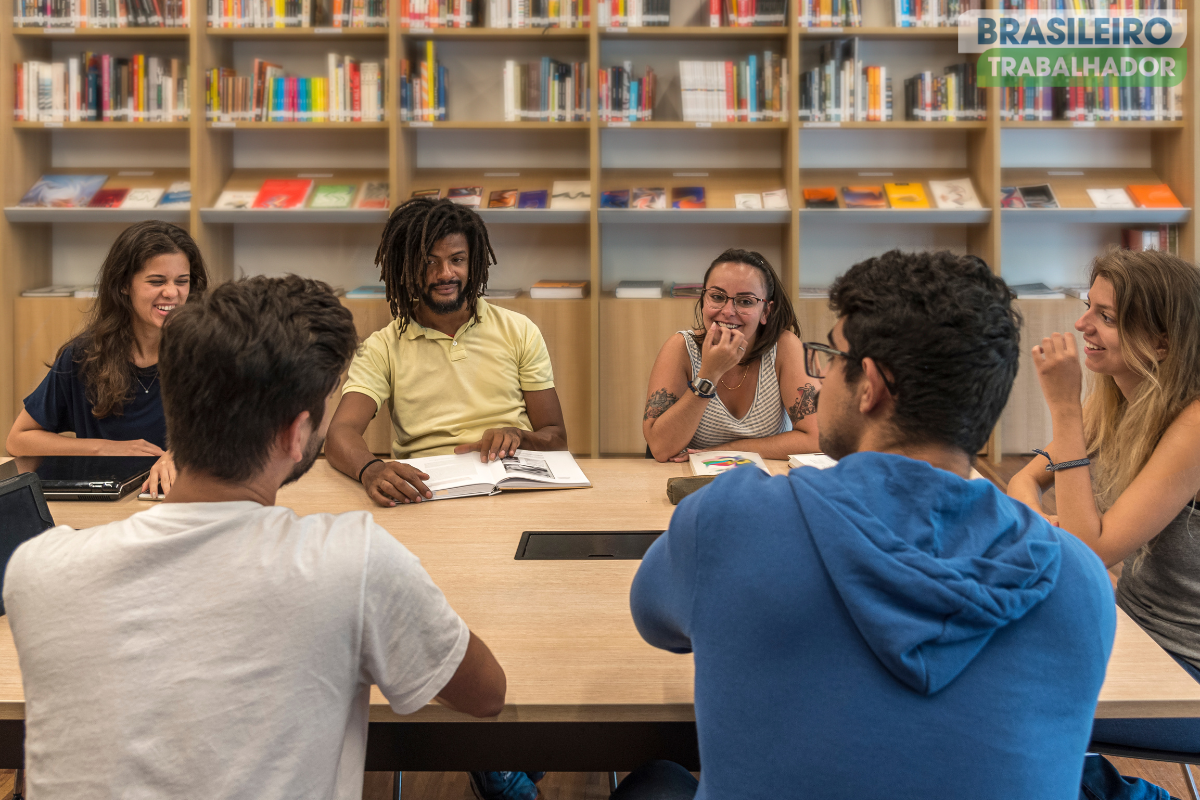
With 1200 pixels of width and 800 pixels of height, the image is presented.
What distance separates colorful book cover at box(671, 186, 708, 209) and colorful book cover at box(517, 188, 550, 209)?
560 mm

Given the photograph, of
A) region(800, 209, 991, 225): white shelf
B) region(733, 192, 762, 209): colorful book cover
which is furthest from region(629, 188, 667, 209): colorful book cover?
region(800, 209, 991, 225): white shelf

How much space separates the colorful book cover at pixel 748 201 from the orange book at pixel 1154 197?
161 cm

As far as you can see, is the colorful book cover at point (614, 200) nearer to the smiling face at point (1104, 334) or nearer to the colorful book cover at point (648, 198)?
the colorful book cover at point (648, 198)

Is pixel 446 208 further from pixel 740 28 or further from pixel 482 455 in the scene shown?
pixel 740 28

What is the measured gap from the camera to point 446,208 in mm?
2463

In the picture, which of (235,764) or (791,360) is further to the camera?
(791,360)

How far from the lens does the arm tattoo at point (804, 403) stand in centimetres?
233

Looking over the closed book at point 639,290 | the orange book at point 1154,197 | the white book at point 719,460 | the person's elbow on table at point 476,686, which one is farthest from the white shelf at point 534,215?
the person's elbow on table at point 476,686

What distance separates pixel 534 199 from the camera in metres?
4.07

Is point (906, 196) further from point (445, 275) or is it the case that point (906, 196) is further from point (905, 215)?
point (445, 275)

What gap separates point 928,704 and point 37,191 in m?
4.46

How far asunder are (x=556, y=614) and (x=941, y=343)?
0.62 meters

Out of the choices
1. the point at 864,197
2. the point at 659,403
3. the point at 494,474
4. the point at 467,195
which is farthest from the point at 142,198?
the point at 864,197

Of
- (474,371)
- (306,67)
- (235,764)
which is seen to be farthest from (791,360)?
(306,67)
